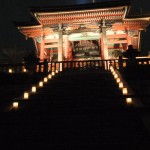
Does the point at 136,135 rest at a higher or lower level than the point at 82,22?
lower

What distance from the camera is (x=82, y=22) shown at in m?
17.2

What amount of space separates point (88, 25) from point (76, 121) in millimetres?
12523

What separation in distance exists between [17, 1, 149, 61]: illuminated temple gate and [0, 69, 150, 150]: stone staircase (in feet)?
24.6

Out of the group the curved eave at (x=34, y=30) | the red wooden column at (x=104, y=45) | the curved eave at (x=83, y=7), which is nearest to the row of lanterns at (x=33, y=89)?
the red wooden column at (x=104, y=45)

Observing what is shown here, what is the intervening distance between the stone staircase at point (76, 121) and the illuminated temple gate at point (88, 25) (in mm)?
7496

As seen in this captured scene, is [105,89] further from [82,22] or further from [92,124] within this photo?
[82,22]

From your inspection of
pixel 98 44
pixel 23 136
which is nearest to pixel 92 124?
pixel 23 136

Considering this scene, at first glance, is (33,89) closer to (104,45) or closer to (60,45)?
(60,45)

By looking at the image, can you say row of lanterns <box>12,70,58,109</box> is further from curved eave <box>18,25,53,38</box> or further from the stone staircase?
curved eave <box>18,25,53,38</box>

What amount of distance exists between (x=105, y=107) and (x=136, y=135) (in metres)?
2.19

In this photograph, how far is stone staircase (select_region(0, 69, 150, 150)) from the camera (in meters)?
5.70

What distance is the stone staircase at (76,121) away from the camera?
570 centimetres

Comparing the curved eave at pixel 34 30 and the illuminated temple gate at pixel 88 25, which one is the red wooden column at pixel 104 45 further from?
the curved eave at pixel 34 30

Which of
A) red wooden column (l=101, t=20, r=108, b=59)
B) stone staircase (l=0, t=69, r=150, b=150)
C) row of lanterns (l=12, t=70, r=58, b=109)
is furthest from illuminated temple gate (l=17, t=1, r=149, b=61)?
stone staircase (l=0, t=69, r=150, b=150)
